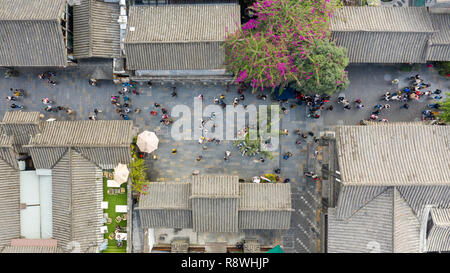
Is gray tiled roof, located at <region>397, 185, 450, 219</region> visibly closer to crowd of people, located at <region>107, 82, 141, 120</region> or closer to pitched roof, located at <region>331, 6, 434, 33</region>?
pitched roof, located at <region>331, 6, 434, 33</region>

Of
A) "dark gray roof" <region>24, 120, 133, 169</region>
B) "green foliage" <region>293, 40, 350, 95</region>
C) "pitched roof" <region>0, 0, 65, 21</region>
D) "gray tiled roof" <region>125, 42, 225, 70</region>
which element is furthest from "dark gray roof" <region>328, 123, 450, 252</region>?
"pitched roof" <region>0, 0, 65, 21</region>

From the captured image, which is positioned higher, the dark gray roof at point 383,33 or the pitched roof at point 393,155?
the dark gray roof at point 383,33

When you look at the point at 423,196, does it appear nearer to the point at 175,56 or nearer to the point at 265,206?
the point at 265,206

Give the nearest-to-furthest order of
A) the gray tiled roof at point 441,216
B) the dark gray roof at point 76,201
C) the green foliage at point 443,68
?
the gray tiled roof at point 441,216 → the dark gray roof at point 76,201 → the green foliage at point 443,68

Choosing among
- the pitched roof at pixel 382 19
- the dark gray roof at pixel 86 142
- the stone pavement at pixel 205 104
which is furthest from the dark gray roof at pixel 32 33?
the pitched roof at pixel 382 19

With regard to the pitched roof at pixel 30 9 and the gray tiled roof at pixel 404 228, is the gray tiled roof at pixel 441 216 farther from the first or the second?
the pitched roof at pixel 30 9

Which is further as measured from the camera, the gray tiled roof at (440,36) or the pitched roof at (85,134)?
the gray tiled roof at (440,36)

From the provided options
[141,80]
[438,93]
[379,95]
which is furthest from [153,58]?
[438,93]
